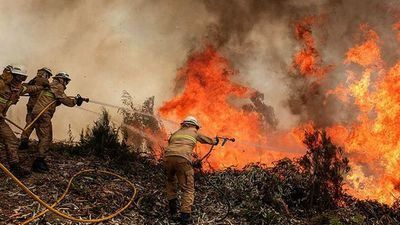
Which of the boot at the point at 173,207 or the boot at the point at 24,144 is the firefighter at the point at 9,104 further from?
the boot at the point at 173,207

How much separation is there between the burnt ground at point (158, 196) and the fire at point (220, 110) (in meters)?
5.16

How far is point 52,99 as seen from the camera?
9047mm

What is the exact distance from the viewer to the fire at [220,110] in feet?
52.0

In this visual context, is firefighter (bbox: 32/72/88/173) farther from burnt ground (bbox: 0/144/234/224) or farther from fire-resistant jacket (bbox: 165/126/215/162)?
fire-resistant jacket (bbox: 165/126/215/162)

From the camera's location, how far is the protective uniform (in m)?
8.67

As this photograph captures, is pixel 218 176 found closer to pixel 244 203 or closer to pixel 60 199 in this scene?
pixel 244 203

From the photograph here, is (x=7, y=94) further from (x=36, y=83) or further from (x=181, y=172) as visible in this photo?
(x=181, y=172)

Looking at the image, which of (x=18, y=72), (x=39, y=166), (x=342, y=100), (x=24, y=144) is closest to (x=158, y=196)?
(x=39, y=166)

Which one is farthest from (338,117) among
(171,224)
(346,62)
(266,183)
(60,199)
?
(60,199)

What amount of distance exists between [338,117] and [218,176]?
11859 millimetres

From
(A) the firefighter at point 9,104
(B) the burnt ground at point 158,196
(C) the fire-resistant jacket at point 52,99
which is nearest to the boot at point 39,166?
(B) the burnt ground at point 158,196

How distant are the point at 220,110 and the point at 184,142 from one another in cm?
872

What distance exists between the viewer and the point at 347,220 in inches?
323

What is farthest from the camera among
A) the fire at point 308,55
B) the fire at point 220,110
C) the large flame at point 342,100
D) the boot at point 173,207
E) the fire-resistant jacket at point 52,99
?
the fire at point 308,55
